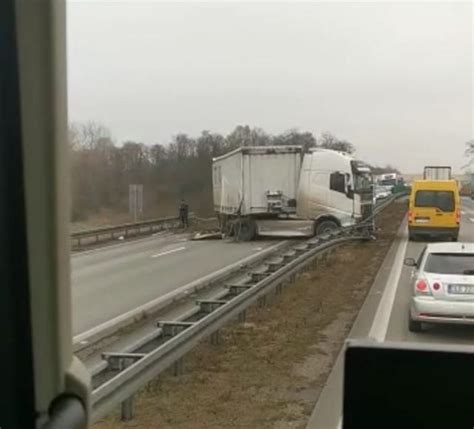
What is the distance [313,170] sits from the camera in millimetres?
30891

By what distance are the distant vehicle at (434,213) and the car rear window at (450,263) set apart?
19.3 meters

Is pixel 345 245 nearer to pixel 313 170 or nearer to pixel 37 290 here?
pixel 313 170

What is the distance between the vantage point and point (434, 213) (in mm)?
30391

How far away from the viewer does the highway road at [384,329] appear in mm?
6863

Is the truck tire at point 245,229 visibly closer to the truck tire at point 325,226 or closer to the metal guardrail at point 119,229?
the truck tire at point 325,226

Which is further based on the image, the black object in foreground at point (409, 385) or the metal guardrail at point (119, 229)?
the metal guardrail at point (119, 229)

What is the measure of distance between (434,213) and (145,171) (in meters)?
26.8

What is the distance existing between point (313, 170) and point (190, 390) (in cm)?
2393

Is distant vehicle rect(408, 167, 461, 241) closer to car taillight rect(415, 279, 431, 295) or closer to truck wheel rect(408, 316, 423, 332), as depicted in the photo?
car taillight rect(415, 279, 431, 295)

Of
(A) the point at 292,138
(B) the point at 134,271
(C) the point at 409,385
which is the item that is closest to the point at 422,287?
(A) the point at 292,138

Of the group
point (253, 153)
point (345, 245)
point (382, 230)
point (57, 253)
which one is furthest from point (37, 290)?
point (382, 230)

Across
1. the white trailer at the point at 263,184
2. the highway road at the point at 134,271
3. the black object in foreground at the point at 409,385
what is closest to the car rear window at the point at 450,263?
the highway road at the point at 134,271

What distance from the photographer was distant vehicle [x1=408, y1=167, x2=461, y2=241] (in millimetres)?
30219

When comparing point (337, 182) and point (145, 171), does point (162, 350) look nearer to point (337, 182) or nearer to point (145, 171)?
point (145, 171)
